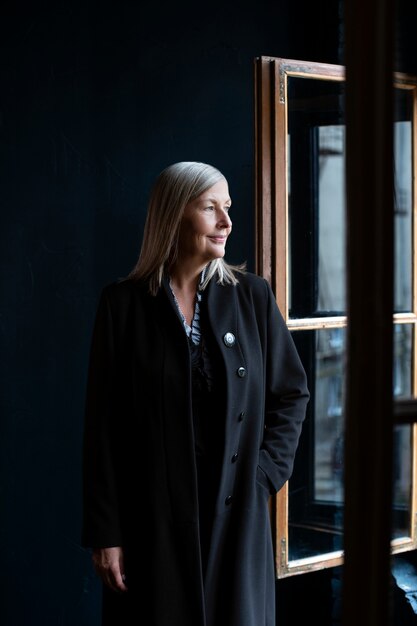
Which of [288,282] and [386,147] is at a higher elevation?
[386,147]

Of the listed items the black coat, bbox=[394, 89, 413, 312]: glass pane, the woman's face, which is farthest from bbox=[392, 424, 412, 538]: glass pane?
the woman's face

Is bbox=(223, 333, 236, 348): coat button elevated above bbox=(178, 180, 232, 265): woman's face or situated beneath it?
situated beneath

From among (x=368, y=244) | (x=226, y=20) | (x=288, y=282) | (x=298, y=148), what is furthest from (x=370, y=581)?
(x=226, y=20)

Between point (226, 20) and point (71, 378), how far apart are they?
4.68 ft

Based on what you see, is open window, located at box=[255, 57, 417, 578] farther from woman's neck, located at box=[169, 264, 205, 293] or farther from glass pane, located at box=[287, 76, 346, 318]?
woman's neck, located at box=[169, 264, 205, 293]

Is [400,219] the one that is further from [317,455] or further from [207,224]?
[317,455]

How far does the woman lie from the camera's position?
2156mm

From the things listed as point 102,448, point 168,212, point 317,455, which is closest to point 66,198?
point 168,212

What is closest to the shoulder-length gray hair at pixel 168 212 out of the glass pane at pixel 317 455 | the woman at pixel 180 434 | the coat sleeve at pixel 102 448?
the woman at pixel 180 434

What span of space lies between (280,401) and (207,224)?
1.86ft

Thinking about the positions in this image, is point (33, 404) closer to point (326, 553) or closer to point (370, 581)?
point (326, 553)

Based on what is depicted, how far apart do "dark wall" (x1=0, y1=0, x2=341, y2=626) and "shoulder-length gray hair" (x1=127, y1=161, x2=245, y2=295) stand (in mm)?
586

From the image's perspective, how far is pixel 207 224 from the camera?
220 centimetres

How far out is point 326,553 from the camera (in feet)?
9.20
